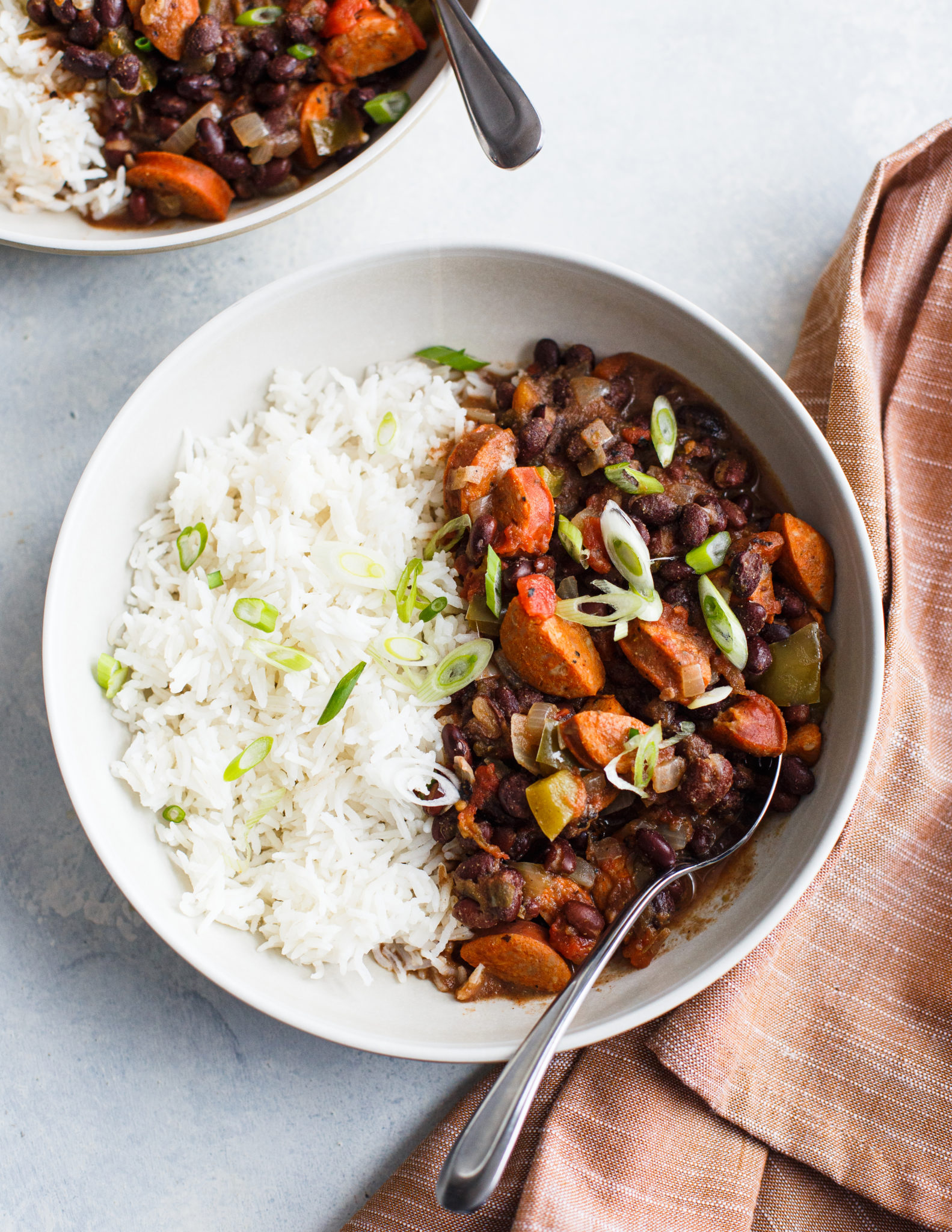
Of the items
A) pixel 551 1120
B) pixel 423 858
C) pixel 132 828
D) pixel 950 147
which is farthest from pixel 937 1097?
pixel 950 147

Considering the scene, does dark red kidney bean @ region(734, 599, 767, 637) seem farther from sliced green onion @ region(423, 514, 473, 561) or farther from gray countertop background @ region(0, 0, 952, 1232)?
gray countertop background @ region(0, 0, 952, 1232)

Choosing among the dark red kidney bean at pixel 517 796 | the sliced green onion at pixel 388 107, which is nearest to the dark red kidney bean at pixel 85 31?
the sliced green onion at pixel 388 107

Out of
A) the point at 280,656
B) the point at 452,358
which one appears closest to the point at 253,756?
the point at 280,656

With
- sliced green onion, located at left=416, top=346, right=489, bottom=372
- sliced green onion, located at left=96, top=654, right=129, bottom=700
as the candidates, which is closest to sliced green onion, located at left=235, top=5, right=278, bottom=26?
sliced green onion, located at left=416, top=346, right=489, bottom=372

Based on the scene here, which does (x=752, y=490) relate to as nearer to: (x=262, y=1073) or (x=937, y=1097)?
(x=937, y=1097)

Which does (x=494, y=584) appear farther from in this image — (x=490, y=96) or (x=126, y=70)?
(x=126, y=70)

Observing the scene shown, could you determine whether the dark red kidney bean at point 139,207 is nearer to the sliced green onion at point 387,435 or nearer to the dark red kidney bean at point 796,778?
the sliced green onion at point 387,435
